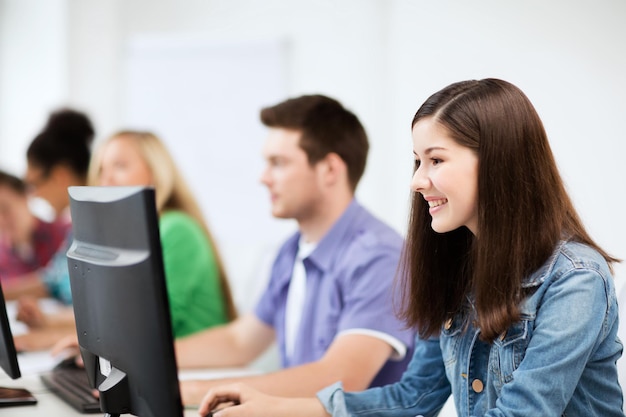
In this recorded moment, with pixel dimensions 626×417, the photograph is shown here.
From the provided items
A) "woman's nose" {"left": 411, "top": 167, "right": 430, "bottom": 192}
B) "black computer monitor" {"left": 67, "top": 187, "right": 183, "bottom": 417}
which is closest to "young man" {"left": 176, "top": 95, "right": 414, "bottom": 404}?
"woman's nose" {"left": 411, "top": 167, "right": 430, "bottom": 192}

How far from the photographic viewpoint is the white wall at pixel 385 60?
1.83 metres

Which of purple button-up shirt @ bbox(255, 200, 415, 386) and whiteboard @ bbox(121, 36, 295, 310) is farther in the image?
whiteboard @ bbox(121, 36, 295, 310)

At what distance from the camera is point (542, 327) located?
1.11 metres

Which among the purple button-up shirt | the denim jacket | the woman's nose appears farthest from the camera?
the purple button-up shirt

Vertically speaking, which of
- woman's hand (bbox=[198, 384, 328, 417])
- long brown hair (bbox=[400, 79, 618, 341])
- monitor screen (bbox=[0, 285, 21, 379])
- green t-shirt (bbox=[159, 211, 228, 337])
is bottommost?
green t-shirt (bbox=[159, 211, 228, 337])

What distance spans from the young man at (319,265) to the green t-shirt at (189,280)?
252 mm

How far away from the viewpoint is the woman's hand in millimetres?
1337

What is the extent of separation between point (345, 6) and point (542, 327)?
11.0 feet

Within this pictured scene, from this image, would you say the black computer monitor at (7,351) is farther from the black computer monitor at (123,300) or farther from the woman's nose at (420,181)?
the woman's nose at (420,181)

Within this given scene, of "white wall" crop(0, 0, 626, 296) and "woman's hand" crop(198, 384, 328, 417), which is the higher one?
"white wall" crop(0, 0, 626, 296)

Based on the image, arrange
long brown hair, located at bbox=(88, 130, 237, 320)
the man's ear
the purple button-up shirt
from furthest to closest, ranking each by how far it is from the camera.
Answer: long brown hair, located at bbox=(88, 130, 237, 320) → the man's ear → the purple button-up shirt

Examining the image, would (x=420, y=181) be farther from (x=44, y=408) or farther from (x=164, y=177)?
(x=164, y=177)

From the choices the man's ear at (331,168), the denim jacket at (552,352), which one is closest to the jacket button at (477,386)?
the denim jacket at (552,352)

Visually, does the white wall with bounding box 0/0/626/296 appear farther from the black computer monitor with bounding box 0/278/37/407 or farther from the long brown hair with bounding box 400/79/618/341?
the black computer monitor with bounding box 0/278/37/407
